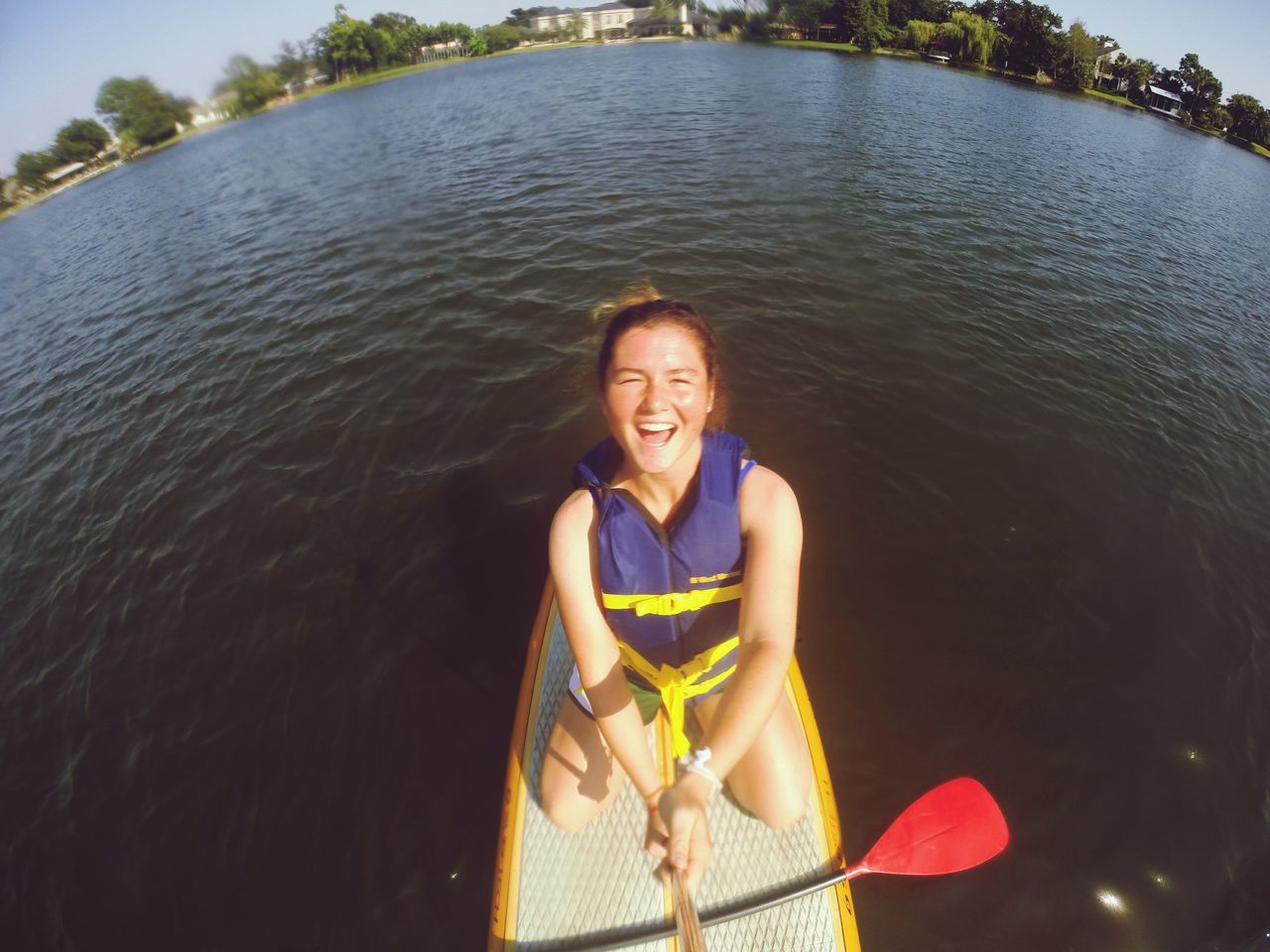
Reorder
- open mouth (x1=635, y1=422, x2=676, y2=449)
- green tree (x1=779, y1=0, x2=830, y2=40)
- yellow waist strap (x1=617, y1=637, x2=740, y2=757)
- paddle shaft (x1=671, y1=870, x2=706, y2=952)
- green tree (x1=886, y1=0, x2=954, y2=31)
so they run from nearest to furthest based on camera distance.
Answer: paddle shaft (x1=671, y1=870, x2=706, y2=952), open mouth (x1=635, y1=422, x2=676, y2=449), yellow waist strap (x1=617, y1=637, x2=740, y2=757), green tree (x1=779, y1=0, x2=830, y2=40), green tree (x1=886, y1=0, x2=954, y2=31)

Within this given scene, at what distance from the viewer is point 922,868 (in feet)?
11.4

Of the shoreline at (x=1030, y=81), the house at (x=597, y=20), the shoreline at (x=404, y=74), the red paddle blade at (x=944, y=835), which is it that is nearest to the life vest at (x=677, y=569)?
the red paddle blade at (x=944, y=835)

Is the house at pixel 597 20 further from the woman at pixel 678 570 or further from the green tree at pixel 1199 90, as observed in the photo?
the woman at pixel 678 570

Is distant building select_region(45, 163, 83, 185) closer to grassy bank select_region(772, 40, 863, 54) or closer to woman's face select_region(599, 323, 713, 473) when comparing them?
woman's face select_region(599, 323, 713, 473)

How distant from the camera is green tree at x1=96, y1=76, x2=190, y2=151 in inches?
1981

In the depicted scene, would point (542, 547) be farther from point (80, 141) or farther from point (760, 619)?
point (80, 141)

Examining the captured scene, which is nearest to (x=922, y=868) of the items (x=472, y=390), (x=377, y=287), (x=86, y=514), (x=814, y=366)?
(x=814, y=366)

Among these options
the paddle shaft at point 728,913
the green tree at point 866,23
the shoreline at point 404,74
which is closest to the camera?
the paddle shaft at point 728,913

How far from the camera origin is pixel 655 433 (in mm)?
2699

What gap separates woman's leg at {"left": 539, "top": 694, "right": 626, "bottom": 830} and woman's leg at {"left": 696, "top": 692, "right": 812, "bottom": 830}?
0.92 m

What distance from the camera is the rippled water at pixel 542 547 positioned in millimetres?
4000

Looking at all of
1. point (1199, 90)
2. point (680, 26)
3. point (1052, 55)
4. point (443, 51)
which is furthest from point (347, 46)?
point (1199, 90)

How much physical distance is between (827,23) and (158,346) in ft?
351

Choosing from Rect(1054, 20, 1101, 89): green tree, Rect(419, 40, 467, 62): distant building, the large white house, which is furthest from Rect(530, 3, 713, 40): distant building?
Rect(1054, 20, 1101, 89): green tree
